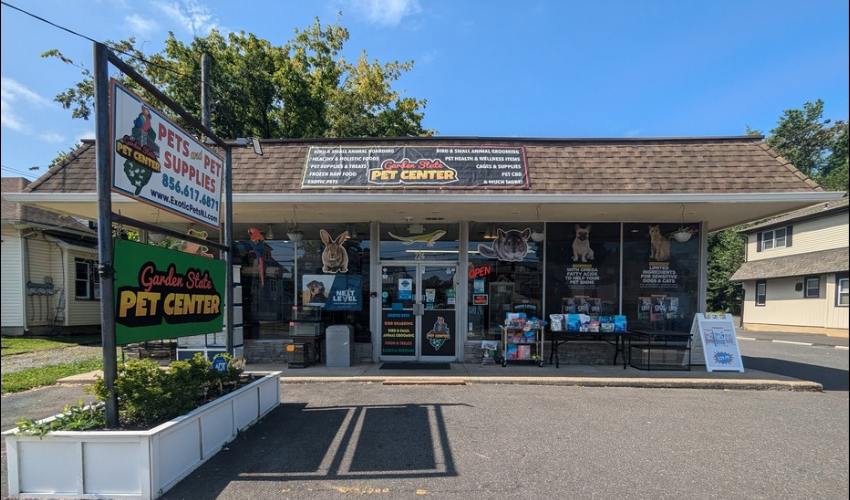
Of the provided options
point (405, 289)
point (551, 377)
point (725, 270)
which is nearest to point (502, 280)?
point (405, 289)

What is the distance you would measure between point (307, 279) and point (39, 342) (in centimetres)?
989

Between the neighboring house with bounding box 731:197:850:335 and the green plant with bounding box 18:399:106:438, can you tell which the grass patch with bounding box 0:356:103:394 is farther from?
the neighboring house with bounding box 731:197:850:335

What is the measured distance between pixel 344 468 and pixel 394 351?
4928mm

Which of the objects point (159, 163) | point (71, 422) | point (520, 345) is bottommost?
point (520, 345)

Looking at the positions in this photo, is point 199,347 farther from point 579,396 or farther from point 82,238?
point 82,238

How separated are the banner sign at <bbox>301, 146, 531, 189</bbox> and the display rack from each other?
3.07 metres

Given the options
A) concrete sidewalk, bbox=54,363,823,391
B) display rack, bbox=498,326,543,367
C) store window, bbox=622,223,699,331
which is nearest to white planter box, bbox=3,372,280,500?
concrete sidewalk, bbox=54,363,823,391

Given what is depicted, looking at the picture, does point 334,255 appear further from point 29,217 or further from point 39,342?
point 29,217

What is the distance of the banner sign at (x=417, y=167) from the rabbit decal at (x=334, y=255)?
171 centimetres

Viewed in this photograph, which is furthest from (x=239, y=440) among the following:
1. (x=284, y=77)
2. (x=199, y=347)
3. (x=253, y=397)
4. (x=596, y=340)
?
(x=284, y=77)

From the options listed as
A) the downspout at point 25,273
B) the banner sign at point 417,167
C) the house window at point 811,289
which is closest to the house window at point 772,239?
the house window at point 811,289

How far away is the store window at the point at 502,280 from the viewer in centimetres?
894

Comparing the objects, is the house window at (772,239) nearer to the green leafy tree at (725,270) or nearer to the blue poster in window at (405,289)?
the green leafy tree at (725,270)

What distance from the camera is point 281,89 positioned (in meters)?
19.3
